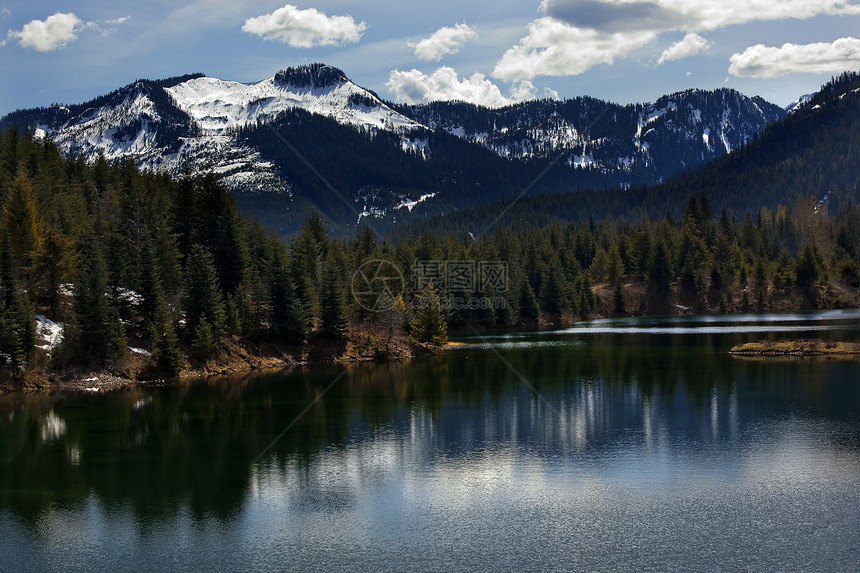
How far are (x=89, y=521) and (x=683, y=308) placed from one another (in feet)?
492

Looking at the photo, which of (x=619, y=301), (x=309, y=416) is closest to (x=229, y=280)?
(x=309, y=416)

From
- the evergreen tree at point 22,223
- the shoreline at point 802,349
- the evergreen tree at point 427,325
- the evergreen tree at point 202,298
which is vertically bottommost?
the shoreline at point 802,349

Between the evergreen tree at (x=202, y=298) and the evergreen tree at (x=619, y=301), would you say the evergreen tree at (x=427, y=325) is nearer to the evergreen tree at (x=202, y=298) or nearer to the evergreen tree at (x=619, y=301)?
the evergreen tree at (x=202, y=298)

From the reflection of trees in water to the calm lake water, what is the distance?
9.7 inches

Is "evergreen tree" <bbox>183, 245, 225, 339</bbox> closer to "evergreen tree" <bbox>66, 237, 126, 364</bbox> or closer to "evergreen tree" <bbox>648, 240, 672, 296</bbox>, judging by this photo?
"evergreen tree" <bbox>66, 237, 126, 364</bbox>

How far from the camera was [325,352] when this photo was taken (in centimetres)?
8950

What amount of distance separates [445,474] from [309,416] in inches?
793

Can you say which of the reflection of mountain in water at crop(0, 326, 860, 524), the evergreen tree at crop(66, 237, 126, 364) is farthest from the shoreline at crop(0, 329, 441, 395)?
the reflection of mountain in water at crop(0, 326, 860, 524)

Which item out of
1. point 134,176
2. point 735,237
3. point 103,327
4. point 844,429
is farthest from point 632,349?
point 735,237

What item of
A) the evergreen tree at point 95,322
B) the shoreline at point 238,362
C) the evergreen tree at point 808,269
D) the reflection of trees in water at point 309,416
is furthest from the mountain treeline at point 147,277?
the evergreen tree at point 808,269

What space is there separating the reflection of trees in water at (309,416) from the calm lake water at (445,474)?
247 millimetres

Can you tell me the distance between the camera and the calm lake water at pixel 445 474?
28172 millimetres

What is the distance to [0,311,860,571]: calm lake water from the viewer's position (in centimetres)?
2817

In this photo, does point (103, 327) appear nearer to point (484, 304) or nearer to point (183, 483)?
point (183, 483)
